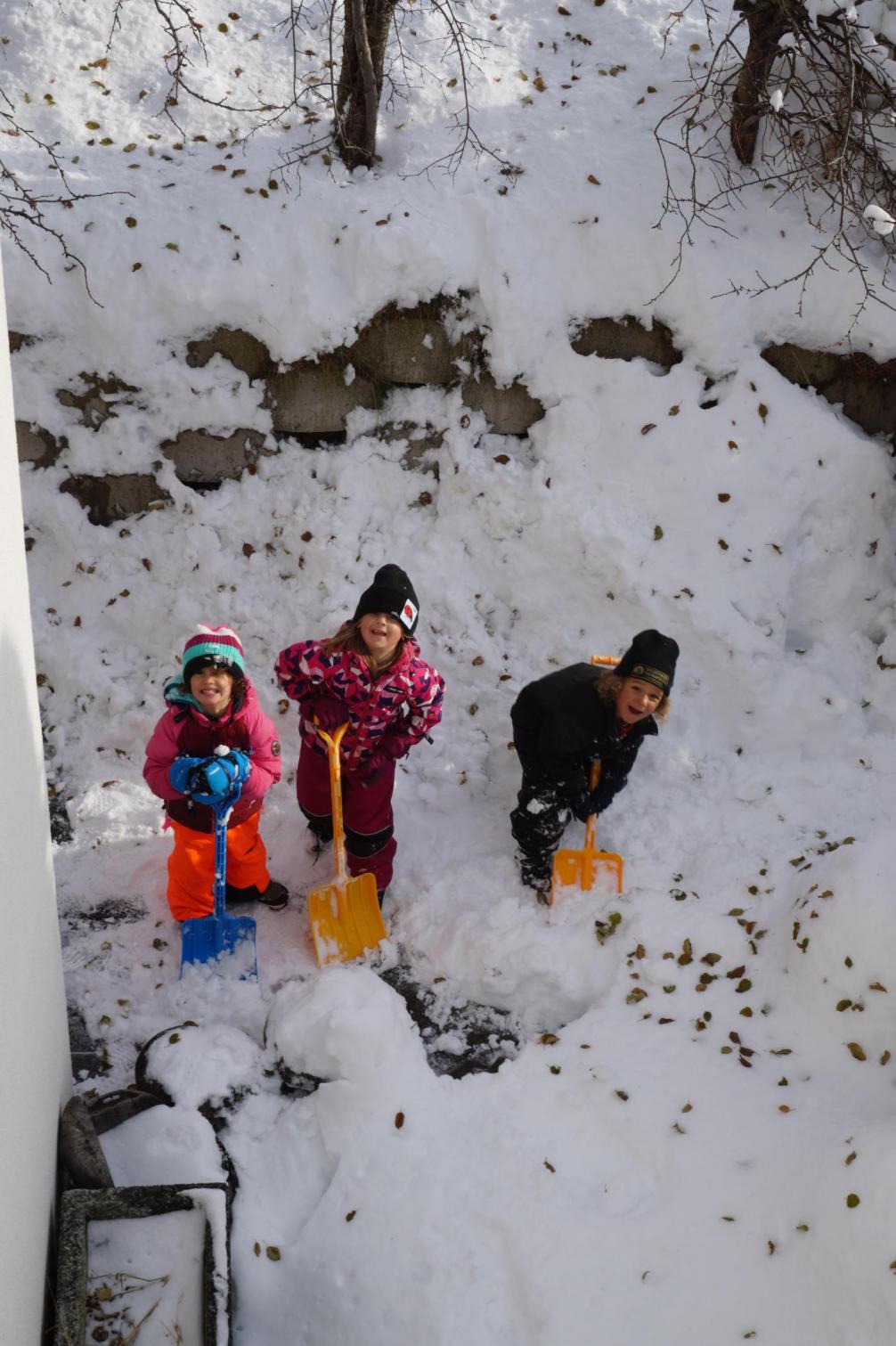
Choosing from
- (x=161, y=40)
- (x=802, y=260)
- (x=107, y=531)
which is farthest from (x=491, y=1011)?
(x=161, y=40)

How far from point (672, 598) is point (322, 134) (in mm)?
3542

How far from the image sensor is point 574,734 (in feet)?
13.6

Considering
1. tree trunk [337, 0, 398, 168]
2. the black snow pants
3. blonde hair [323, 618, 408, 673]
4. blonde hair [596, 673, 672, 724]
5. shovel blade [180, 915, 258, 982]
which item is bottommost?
shovel blade [180, 915, 258, 982]

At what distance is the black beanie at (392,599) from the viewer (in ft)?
12.5

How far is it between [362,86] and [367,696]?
3848 millimetres

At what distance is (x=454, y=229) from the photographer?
551cm

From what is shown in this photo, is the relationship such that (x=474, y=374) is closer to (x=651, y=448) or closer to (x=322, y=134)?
(x=651, y=448)

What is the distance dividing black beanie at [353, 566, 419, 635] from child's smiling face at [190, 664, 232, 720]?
579 mm

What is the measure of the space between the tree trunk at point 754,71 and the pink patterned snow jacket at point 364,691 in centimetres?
390

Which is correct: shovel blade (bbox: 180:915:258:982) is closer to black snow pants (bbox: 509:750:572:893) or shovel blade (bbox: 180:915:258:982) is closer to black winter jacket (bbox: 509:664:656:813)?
black snow pants (bbox: 509:750:572:893)

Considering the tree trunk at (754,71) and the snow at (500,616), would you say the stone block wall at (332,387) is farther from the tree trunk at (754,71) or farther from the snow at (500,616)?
the tree trunk at (754,71)

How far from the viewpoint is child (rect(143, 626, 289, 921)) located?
3742 mm

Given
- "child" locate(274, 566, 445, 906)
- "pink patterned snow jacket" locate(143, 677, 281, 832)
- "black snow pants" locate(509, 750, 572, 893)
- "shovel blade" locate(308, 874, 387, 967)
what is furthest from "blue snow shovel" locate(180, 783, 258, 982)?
"black snow pants" locate(509, 750, 572, 893)

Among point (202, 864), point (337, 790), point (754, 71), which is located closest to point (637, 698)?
point (337, 790)
